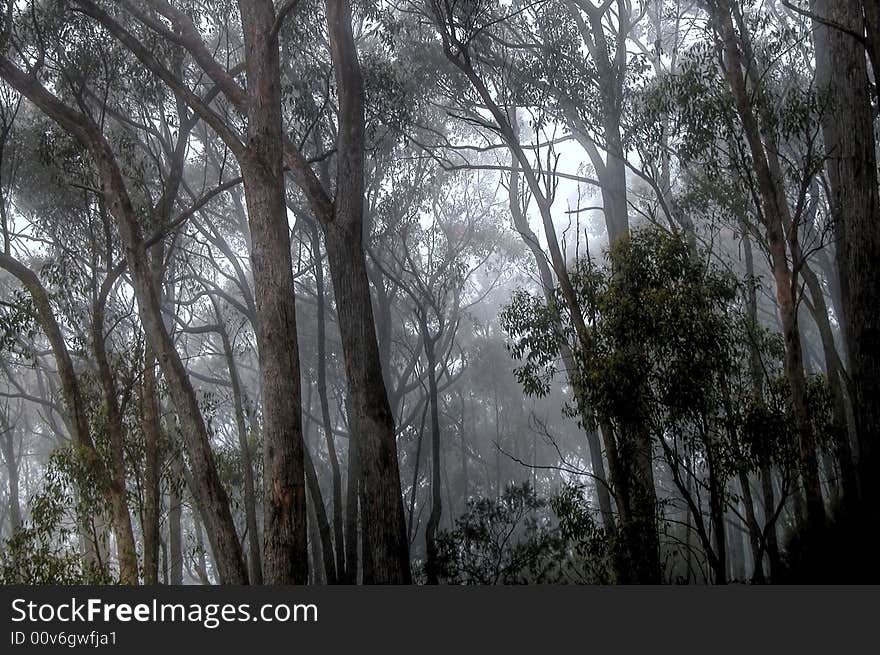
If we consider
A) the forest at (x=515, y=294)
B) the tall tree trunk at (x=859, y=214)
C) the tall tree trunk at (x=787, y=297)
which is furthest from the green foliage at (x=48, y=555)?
the tall tree trunk at (x=859, y=214)

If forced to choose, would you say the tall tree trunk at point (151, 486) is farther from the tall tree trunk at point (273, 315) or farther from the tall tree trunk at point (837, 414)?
the tall tree trunk at point (837, 414)

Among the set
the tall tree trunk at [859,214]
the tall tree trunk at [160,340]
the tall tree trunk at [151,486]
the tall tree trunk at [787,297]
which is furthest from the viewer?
the tall tree trunk at [151,486]

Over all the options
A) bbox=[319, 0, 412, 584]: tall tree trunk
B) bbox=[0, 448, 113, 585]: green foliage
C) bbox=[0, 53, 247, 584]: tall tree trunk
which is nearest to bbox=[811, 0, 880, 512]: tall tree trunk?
bbox=[319, 0, 412, 584]: tall tree trunk

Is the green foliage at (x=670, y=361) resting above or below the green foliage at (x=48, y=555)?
above

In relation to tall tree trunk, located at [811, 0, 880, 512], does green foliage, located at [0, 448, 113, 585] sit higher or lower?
lower

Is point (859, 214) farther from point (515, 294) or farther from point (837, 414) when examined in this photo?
point (515, 294)

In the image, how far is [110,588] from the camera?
4258mm

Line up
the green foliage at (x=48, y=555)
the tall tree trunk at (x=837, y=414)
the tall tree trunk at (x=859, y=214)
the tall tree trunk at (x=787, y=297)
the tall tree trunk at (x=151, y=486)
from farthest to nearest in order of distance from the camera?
the tall tree trunk at (x=151, y=486) < the tall tree trunk at (x=837, y=414) < the green foliage at (x=48, y=555) < the tall tree trunk at (x=859, y=214) < the tall tree trunk at (x=787, y=297)

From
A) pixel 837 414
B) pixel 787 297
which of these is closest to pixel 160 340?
pixel 787 297

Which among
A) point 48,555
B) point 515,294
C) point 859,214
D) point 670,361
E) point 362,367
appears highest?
point 515,294

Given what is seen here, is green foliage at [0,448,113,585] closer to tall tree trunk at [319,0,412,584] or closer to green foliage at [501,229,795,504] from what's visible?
tall tree trunk at [319,0,412,584]

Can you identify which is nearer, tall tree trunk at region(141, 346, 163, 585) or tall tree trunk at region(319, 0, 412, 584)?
tall tree trunk at region(319, 0, 412, 584)

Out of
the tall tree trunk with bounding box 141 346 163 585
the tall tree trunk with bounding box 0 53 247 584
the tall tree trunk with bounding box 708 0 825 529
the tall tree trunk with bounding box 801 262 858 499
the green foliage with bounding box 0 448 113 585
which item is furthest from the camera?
the tall tree trunk with bounding box 141 346 163 585

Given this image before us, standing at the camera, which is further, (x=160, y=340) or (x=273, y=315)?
(x=160, y=340)
